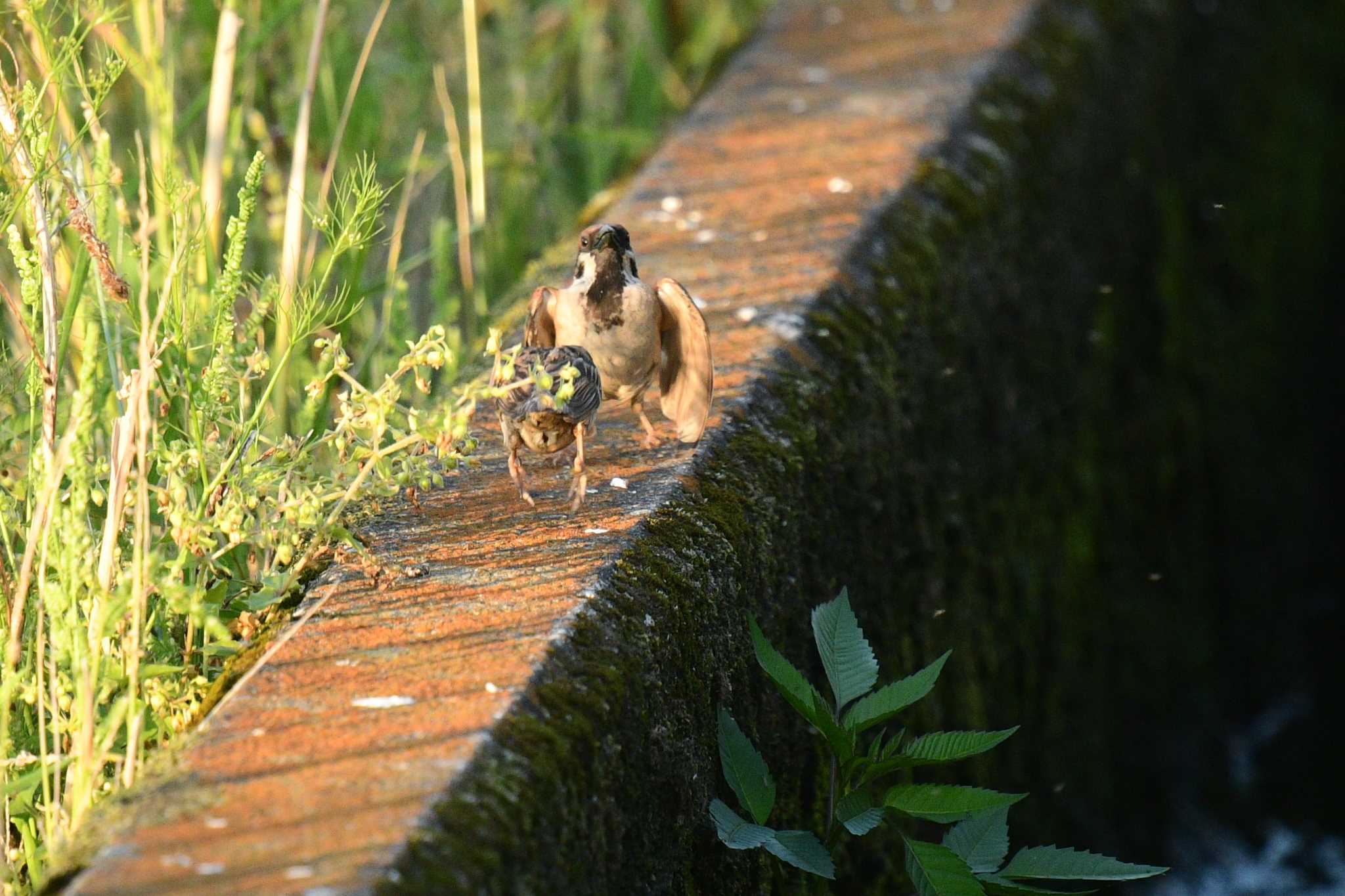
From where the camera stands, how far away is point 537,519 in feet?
7.16

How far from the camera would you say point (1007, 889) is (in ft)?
6.27

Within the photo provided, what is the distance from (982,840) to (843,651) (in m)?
0.29

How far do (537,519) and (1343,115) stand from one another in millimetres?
6207

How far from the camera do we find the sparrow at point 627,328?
87.6 inches

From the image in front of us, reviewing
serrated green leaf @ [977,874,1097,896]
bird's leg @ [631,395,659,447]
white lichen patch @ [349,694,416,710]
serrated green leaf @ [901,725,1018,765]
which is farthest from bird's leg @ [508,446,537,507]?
serrated green leaf @ [977,874,1097,896]

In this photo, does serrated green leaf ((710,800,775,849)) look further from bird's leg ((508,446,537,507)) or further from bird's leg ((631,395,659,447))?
bird's leg ((631,395,659,447))

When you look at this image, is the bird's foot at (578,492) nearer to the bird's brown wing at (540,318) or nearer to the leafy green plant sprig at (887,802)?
the bird's brown wing at (540,318)

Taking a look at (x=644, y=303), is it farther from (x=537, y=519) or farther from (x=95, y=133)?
(x=95, y=133)

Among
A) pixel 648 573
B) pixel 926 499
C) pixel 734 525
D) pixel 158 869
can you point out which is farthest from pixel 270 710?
pixel 926 499

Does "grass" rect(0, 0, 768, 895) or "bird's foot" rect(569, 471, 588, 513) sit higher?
"grass" rect(0, 0, 768, 895)

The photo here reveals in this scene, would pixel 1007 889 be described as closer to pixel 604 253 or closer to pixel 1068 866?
pixel 1068 866

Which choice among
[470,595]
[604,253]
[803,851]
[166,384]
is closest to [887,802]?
[803,851]

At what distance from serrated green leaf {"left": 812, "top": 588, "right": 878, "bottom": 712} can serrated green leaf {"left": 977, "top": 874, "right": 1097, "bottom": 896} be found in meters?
0.27

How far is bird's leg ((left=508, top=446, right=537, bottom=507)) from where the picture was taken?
2.18 m
